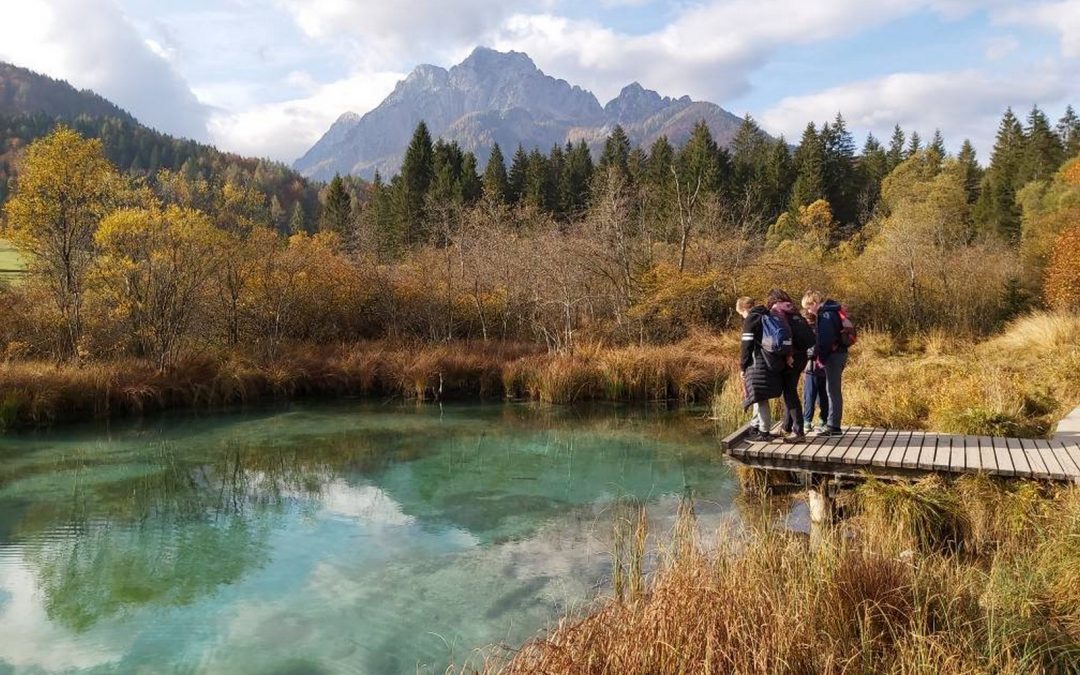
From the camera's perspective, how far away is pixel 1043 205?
2970cm

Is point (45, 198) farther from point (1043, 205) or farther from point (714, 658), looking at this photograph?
point (1043, 205)

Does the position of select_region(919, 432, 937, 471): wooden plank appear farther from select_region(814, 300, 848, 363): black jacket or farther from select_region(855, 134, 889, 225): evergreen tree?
select_region(855, 134, 889, 225): evergreen tree

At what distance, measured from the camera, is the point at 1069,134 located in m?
49.0

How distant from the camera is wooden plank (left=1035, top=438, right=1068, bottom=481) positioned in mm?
5336

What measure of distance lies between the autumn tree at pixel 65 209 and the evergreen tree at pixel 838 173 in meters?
39.6

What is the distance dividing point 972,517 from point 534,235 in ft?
58.5

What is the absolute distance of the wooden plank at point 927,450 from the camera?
231 inches

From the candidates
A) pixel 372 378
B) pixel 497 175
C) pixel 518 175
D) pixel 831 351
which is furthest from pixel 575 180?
pixel 831 351

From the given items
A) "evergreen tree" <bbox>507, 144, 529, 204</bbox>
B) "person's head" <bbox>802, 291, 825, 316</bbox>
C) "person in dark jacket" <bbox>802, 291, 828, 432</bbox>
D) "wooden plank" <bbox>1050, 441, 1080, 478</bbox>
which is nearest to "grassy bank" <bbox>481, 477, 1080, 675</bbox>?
"wooden plank" <bbox>1050, 441, 1080, 478</bbox>

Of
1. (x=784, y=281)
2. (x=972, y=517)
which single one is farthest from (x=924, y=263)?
(x=972, y=517)

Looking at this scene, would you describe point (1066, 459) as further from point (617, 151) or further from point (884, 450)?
point (617, 151)

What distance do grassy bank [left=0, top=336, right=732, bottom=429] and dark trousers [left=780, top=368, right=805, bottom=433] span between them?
7.73 meters

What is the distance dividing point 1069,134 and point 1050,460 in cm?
5665

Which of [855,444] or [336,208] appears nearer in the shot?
[855,444]
